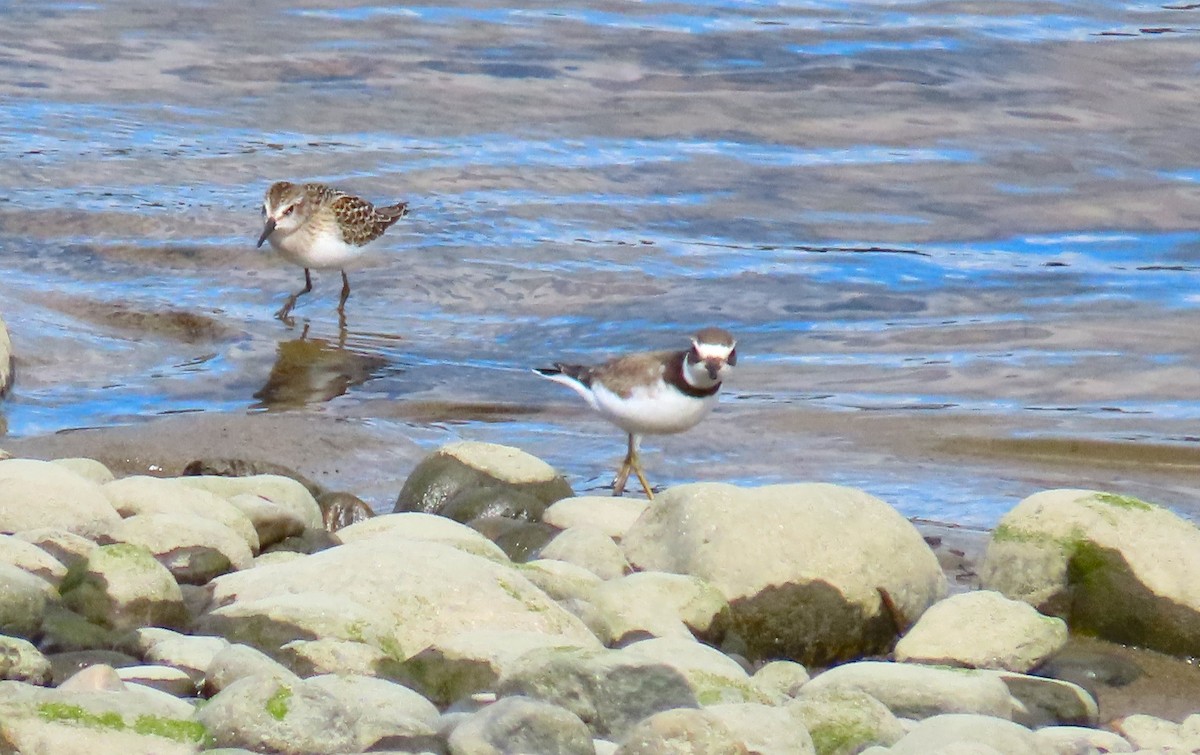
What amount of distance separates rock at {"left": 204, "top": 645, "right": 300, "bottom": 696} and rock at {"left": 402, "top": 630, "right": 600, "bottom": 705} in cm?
49

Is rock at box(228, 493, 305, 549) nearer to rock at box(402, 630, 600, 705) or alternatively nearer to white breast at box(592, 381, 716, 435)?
rock at box(402, 630, 600, 705)

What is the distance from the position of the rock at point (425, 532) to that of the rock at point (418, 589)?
35 cm

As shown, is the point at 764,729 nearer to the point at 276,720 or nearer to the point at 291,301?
the point at 276,720

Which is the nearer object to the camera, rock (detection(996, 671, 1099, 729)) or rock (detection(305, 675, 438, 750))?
rock (detection(305, 675, 438, 750))

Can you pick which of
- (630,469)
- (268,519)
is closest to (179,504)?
(268,519)

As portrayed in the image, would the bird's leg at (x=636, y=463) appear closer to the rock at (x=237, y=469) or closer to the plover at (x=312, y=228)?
the rock at (x=237, y=469)

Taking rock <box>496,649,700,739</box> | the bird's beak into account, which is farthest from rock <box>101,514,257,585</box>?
the bird's beak

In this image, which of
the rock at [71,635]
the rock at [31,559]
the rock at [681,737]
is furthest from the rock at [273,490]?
the rock at [681,737]

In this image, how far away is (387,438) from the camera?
27.9 feet

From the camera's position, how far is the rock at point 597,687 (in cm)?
446

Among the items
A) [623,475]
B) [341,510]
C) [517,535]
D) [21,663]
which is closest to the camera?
[21,663]

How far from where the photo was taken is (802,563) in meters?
5.76

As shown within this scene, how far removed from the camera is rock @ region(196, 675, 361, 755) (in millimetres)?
3891

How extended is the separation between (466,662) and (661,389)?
3.10 m
